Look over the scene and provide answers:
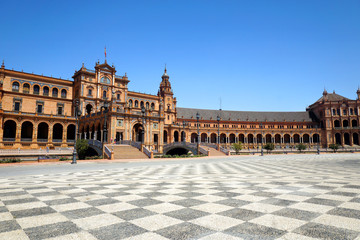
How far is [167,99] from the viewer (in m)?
72.9

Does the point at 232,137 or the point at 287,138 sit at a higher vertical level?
the point at 232,137

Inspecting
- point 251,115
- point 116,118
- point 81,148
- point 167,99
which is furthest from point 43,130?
point 251,115

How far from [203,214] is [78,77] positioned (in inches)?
2240

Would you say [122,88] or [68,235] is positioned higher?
[122,88]

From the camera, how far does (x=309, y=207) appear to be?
473 centimetres

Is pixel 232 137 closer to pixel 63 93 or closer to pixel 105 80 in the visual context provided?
pixel 105 80

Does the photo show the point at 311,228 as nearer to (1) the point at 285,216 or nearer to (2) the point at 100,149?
(1) the point at 285,216

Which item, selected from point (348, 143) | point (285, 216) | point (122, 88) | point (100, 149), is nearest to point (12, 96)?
point (122, 88)

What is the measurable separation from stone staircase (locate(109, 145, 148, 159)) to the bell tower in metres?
34.9

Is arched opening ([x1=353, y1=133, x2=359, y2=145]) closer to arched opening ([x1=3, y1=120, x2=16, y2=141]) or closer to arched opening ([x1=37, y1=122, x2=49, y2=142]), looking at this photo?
arched opening ([x1=37, y1=122, x2=49, y2=142])

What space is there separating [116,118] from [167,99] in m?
32.0

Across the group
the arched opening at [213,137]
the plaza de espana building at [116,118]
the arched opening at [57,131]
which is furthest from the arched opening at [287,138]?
the arched opening at [57,131]

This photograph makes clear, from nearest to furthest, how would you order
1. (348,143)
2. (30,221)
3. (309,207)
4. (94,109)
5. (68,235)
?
(68,235), (30,221), (309,207), (94,109), (348,143)

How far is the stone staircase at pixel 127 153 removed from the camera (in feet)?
108
